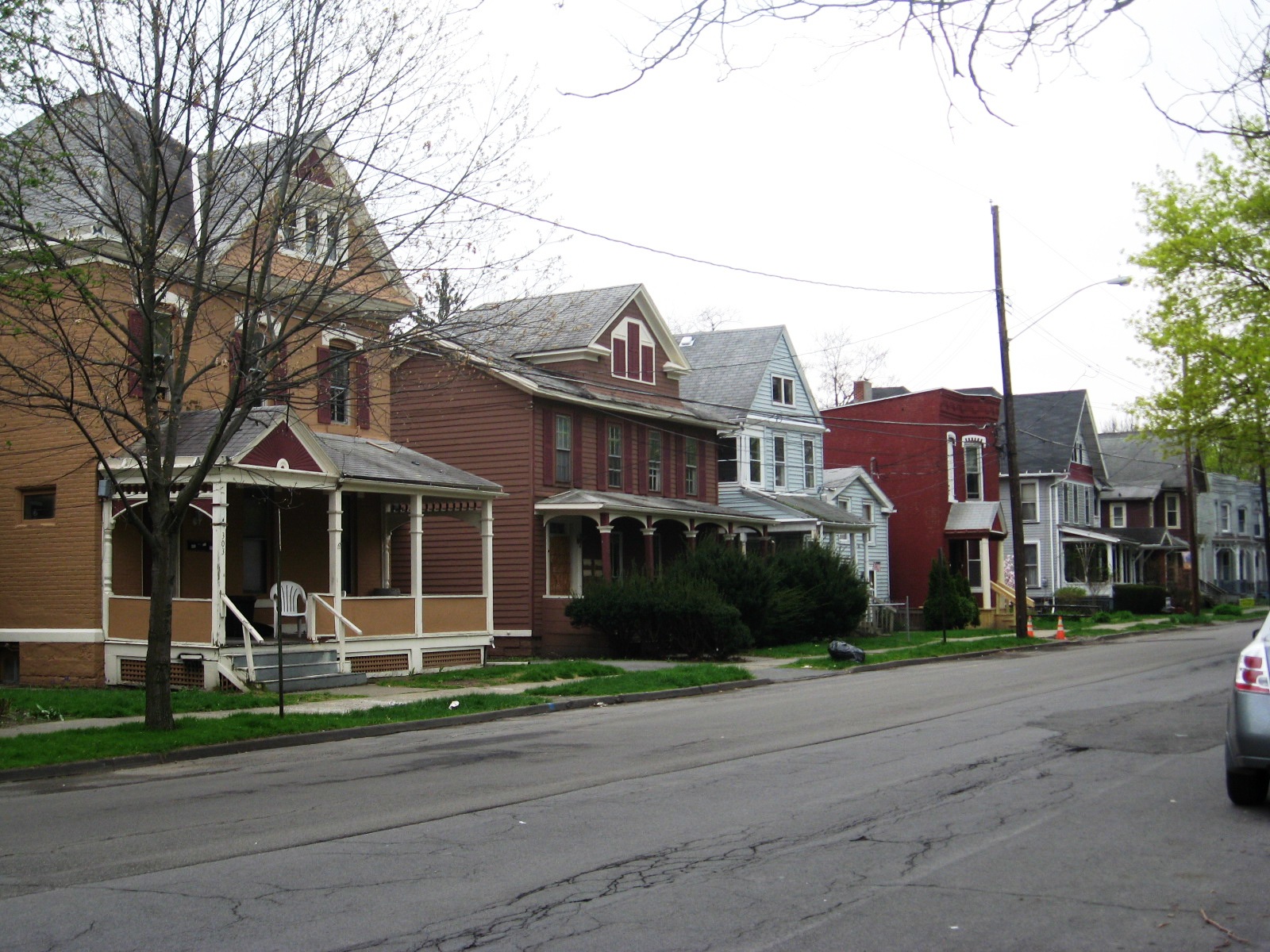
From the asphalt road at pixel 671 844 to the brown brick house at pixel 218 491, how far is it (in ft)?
20.9

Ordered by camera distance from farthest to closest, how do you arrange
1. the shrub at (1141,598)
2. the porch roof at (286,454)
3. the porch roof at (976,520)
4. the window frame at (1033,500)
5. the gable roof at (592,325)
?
1. the window frame at (1033,500)
2. the shrub at (1141,598)
3. the porch roof at (976,520)
4. the gable roof at (592,325)
5. the porch roof at (286,454)

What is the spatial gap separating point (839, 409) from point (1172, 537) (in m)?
24.7

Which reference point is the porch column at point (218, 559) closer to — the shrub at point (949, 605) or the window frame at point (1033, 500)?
the shrub at point (949, 605)

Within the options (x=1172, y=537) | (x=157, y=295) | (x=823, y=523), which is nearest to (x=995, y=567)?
(x=823, y=523)

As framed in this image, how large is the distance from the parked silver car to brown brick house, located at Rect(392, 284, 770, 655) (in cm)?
2101

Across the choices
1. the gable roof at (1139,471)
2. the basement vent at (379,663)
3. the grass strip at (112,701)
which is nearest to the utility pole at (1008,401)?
the basement vent at (379,663)

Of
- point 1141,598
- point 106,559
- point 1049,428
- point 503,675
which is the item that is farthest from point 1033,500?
point 106,559

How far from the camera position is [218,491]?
67.6 ft

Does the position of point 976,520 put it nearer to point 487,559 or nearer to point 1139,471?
point 487,559

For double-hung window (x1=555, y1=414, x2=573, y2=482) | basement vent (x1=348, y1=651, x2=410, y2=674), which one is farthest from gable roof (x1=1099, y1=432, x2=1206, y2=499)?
basement vent (x1=348, y1=651, x2=410, y2=674)

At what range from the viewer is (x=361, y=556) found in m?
26.9

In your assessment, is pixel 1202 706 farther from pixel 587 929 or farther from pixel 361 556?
pixel 361 556

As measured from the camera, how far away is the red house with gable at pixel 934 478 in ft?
161

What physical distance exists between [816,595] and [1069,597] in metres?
26.1
